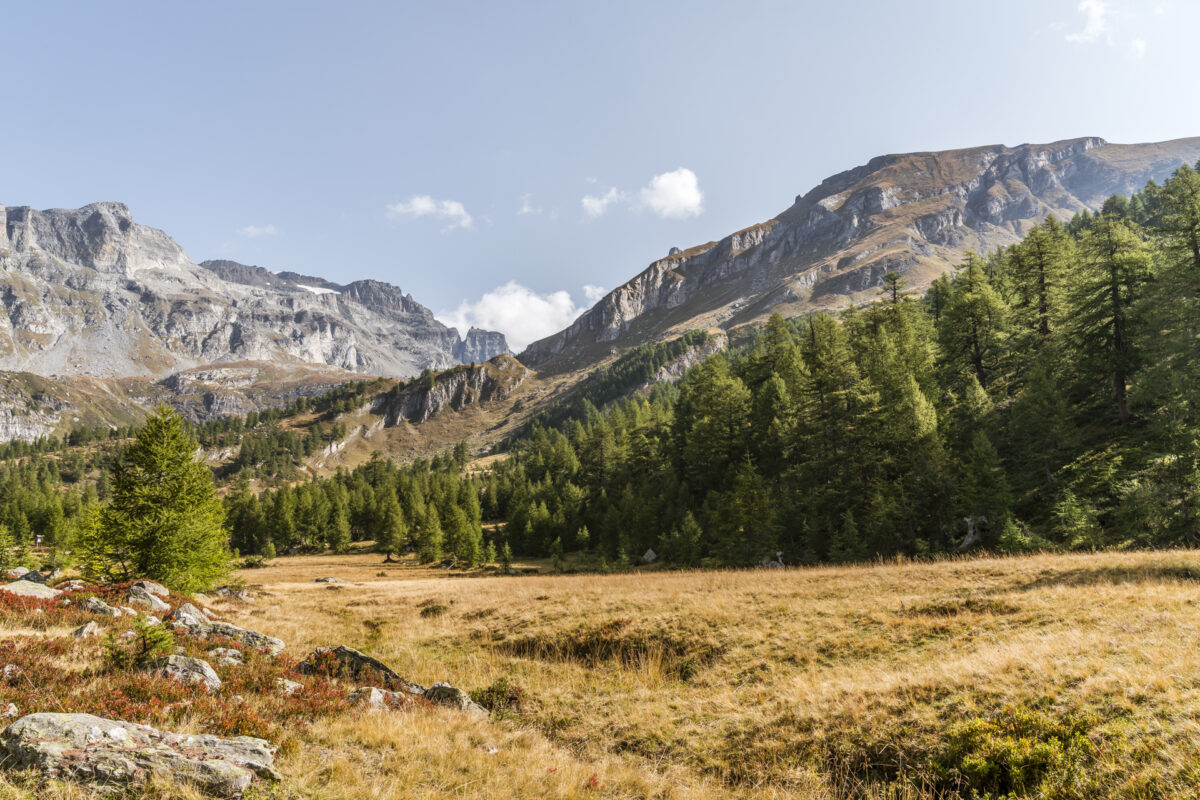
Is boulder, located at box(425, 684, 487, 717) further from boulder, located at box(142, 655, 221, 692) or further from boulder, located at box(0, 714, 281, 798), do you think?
boulder, located at box(0, 714, 281, 798)

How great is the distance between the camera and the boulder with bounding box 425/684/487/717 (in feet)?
40.5

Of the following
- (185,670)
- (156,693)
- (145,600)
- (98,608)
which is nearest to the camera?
(156,693)

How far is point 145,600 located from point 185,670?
37.2 ft

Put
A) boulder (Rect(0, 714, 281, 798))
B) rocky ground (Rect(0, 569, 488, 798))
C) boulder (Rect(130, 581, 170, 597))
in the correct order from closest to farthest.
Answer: boulder (Rect(0, 714, 281, 798)) → rocky ground (Rect(0, 569, 488, 798)) → boulder (Rect(130, 581, 170, 597))

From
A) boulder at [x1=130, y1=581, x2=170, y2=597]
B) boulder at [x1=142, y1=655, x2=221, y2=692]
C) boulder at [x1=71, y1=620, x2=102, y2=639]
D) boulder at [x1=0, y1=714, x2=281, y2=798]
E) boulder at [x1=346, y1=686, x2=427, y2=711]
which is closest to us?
boulder at [x1=0, y1=714, x2=281, y2=798]

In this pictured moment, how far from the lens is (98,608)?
16.8m

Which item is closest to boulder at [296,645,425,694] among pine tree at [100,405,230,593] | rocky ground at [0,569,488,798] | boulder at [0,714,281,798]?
rocky ground at [0,569,488,798]

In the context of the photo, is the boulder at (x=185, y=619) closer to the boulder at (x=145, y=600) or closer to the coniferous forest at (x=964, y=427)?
the boulder at (x=145, y=600)

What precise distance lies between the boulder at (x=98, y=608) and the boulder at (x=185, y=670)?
28.2 feet

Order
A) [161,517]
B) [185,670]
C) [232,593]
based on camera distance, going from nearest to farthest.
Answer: [185,670] < [161,517] < [232,593]

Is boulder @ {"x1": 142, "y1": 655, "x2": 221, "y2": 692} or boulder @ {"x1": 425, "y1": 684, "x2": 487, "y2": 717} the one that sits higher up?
boulder @ {"x1": 142, "y1": 655, "x2": 221, "y2": 692}

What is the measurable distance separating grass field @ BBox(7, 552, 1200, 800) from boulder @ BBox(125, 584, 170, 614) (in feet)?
15.6

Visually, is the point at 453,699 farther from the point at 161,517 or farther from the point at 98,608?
the point at 161,517

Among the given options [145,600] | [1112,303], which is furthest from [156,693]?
[1112,303]
